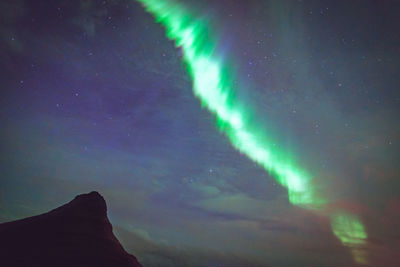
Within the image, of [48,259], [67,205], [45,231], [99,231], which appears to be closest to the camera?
[48,259]

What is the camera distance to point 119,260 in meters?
20.4

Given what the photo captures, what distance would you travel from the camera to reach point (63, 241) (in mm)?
20797

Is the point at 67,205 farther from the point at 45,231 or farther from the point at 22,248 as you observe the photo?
the point at 22,248

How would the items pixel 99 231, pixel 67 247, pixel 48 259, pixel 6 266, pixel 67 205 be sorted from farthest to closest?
pixel 67 205 → pixel 99 231 → pixel 67 247 → pixel 48 259 → pixel 6 266

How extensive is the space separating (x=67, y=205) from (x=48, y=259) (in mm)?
9185

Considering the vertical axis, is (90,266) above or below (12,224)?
below

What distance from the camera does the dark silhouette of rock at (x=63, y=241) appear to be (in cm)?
1847

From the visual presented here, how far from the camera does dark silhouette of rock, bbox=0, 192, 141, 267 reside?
727 inches

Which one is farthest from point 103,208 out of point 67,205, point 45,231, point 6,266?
point 6,266

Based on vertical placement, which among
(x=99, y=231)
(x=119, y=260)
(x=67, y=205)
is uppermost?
(x=67, y=205)

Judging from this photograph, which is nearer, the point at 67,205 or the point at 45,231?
the point at 45,231

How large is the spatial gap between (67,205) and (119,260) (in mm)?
9880

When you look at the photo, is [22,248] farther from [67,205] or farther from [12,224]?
[67,205]

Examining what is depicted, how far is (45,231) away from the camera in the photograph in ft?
71.2
